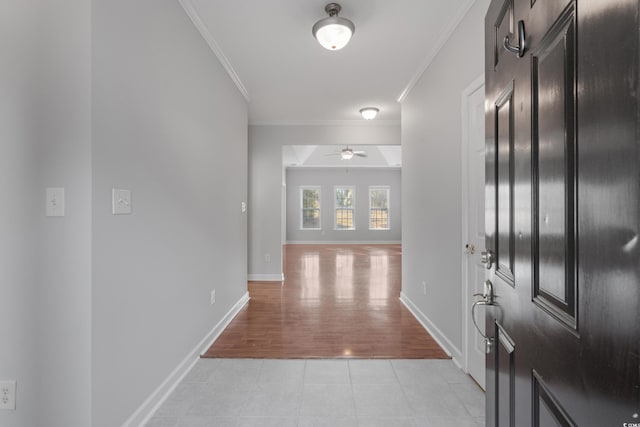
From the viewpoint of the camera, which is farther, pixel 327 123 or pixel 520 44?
pixel 327 123

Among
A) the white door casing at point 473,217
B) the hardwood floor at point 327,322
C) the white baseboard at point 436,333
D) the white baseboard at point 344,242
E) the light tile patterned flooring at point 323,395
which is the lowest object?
the light tile patterned flooring at point 323,395

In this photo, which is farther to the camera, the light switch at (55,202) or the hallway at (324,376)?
the hallway at (324,376)

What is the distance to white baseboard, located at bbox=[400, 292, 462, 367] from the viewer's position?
7.95 feet

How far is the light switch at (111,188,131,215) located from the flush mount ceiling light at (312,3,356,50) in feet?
5.66

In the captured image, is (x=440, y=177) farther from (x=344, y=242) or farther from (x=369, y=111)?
(x=344, y=242)

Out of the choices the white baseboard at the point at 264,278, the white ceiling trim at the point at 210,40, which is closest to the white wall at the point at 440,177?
the white ceiling trim at the point at 210,40

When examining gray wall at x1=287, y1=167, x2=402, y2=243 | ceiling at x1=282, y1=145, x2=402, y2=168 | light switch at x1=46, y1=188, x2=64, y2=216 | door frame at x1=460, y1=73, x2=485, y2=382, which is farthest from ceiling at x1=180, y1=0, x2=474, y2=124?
gray wall at x1=287, y1=167, x2=402, y2=243

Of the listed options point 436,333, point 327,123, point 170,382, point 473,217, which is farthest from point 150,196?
point 327,123

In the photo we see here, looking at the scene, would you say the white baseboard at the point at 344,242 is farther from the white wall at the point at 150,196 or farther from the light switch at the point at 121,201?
the light switch at the point at 121,201

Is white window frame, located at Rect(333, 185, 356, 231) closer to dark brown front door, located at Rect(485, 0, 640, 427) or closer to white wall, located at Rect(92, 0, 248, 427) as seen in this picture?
white wall, located at Rect(92, 0, 248, 427)

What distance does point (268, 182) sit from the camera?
518 cm

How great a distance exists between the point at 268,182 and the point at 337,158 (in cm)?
503

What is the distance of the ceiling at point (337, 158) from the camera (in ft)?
29.7

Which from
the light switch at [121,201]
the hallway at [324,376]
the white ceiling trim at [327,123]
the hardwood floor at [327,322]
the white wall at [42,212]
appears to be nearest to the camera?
the white wall at [42,212]
